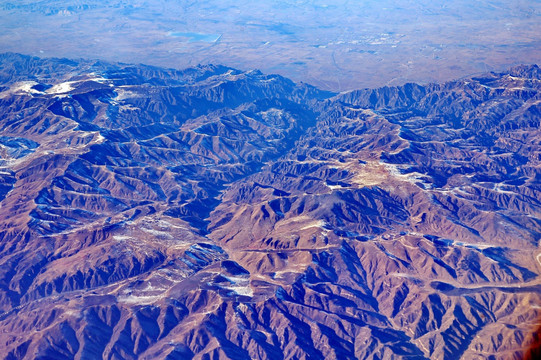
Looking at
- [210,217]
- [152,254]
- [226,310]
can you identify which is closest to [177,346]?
[226,310]

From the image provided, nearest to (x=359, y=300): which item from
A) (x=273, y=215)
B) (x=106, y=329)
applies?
(x=273, y=215)

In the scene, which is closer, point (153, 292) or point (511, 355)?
point (511, 355)

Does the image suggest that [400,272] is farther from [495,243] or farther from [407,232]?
[495,243]

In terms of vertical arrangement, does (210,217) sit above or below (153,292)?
below

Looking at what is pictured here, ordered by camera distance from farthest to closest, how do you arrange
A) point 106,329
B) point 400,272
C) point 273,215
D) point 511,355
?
point 273,215
point 400,272
point 106,329
point 511,355

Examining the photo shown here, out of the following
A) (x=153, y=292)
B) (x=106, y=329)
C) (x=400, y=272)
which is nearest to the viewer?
(x=106, y=329)

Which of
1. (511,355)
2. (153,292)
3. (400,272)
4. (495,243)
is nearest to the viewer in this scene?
(511,355)

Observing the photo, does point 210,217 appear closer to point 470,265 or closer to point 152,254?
point 152,254

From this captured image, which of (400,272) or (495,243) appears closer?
(400,272)

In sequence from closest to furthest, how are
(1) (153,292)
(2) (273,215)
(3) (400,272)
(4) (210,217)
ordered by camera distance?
(1) (153,292), (3) (400,272), (2) (273,215), (4) (210,217)
